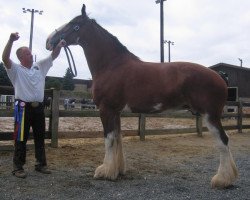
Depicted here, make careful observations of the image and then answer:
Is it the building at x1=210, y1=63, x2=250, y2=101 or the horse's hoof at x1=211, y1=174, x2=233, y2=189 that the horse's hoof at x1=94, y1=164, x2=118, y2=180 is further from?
the building at x1=210, y1=63, x2=250, y2=101

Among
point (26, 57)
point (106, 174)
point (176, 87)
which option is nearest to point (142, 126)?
point (106, 174)

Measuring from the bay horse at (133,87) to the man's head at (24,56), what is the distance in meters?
0.46

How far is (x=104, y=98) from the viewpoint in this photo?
5113 mm

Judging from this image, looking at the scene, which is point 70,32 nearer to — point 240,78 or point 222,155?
point 222,155

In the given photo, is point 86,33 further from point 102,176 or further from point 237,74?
point 237,74

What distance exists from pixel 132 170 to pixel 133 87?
1.47 m

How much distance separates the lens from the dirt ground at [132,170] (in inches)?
168

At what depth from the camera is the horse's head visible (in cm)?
548

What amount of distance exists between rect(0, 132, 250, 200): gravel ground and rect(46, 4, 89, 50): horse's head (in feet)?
6.54

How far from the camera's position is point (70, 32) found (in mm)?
5484

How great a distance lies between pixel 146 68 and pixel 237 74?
33.4m

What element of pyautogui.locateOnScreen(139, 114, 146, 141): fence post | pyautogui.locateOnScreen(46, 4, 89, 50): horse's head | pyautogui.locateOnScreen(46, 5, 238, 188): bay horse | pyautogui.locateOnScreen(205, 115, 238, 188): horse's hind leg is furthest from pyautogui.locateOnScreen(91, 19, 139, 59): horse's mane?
pyautogui.locateOnScreen(139, 114, 146, 141): fence post

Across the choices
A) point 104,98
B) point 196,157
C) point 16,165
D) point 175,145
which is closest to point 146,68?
point 104,98

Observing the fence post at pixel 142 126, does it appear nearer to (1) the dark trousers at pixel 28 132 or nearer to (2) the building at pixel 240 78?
(1) the dark trousers at pixel 28 132
